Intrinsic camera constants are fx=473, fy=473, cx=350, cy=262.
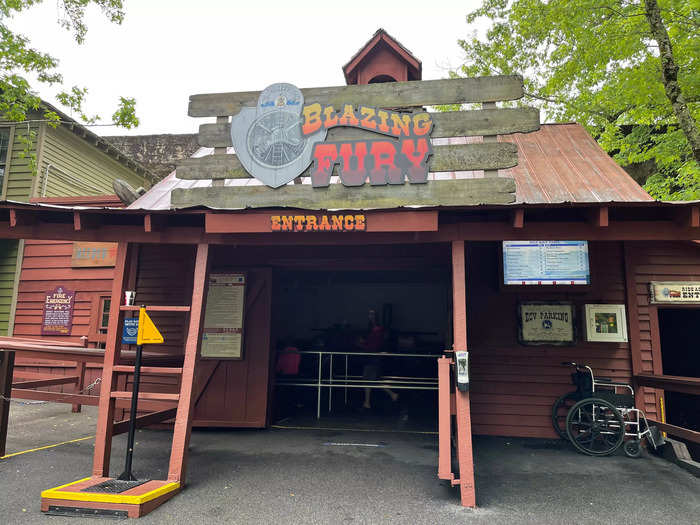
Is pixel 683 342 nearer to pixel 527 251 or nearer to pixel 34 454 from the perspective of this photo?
pixel 527 251

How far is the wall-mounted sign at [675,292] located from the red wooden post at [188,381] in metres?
7.12

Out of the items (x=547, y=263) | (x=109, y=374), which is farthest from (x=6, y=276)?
(x=547, y=263)

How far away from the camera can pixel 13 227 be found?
6223mm

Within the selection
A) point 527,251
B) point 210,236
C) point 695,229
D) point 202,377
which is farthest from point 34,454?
point 695,229

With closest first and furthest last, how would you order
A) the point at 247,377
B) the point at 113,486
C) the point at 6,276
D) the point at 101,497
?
the point at 101,497 < the point at 113,486 < the point at 247,377 < the point at 6,276

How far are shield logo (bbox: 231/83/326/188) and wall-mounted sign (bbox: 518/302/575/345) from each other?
15.0 ft

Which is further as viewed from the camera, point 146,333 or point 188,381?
point 188,381

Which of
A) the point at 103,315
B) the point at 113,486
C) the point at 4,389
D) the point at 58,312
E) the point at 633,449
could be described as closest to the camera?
the point at 113,486

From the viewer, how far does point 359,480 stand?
5637 millimetres

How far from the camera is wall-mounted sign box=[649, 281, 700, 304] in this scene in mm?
7750

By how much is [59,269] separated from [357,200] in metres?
8.68

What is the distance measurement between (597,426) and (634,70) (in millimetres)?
8541

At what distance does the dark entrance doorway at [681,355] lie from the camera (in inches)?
400

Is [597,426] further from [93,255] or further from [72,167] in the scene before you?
[72,167]
